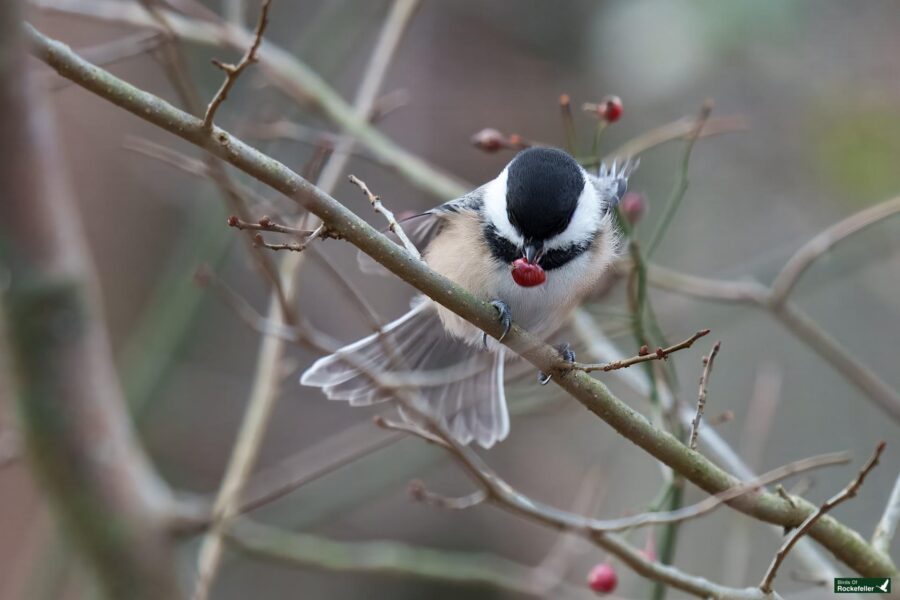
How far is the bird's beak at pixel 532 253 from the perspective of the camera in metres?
2.28

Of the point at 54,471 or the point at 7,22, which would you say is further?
the point at 54,471

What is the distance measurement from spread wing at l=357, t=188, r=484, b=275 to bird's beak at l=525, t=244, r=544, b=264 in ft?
0.87

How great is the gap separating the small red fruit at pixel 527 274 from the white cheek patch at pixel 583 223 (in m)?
0.16

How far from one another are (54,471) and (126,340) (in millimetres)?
3101

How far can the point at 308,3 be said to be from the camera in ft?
16.7

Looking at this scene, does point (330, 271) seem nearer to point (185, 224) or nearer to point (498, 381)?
point (498, 381)

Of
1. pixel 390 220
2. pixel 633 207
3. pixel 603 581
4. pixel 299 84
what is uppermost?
pixel 299 84

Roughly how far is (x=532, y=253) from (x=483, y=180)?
272 centimetres

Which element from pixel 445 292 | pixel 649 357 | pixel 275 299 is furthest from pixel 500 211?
pixel 649 357

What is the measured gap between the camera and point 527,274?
2164 mm

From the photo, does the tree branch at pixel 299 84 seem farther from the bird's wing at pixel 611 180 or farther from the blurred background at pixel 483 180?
the bird's wing at pixel 611 180

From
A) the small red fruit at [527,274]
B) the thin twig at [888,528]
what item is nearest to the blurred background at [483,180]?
the small red fruit at [527,274]

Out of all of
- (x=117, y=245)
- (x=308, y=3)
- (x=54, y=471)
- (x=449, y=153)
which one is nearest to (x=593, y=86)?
(x=449, y=153)

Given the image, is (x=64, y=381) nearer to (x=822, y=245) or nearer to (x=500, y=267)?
(x=500, y=267)
